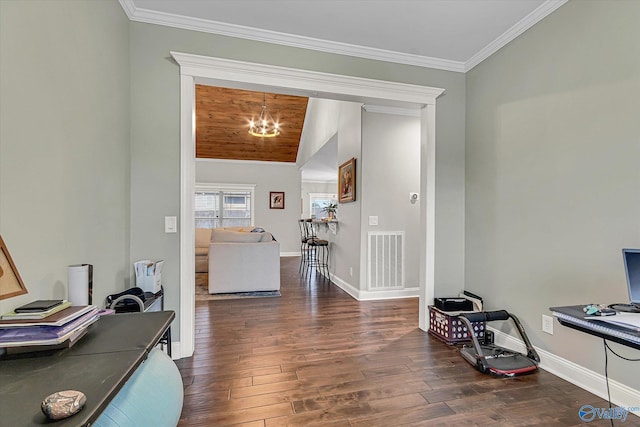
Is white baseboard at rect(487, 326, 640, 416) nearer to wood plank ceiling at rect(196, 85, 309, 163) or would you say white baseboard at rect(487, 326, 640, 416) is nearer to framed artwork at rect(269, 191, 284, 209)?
wood plank ceiling at rect(196, 85, 309, 163)

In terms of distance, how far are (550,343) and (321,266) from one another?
4249mm

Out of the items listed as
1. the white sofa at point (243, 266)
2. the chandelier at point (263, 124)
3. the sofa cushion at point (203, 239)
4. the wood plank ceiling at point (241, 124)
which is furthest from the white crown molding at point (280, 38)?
the sofa cushion at point (203, 239)

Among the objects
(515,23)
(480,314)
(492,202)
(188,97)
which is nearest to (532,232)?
(492,202)

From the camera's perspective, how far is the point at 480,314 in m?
2.53

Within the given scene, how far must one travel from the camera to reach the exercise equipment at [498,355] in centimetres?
225

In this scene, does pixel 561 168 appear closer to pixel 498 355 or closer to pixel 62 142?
pixel 498 355

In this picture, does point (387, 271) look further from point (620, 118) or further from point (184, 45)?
point (184, 45)

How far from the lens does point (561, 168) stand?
2.20 meters

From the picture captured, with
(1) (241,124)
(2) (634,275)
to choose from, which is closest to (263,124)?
(1) (241,124)

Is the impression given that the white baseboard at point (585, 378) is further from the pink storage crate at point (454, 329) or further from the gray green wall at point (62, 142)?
the gray green wall at point (62, 142)

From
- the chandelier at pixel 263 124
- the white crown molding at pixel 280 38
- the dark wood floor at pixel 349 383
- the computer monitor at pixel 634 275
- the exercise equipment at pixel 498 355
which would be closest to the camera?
the computer monitor at pixel 634 275

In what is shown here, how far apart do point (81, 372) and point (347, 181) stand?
4.17 metres

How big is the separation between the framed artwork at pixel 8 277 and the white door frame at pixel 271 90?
4.43 feet

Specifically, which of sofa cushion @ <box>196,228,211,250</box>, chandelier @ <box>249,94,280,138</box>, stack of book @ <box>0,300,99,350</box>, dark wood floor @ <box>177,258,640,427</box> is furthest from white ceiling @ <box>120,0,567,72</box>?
sofa cushion @ <box>196,228,211,250</box>
